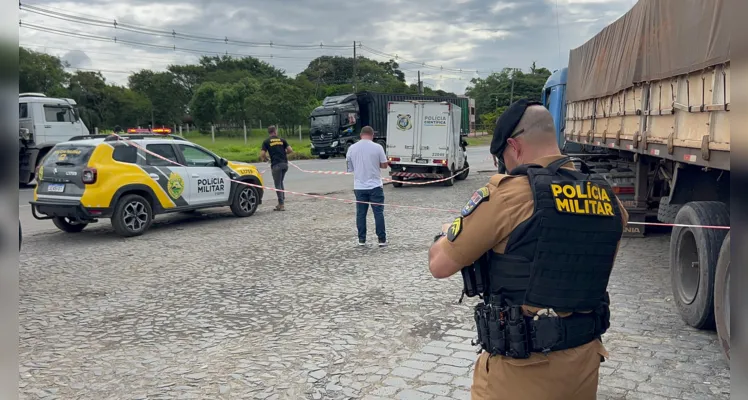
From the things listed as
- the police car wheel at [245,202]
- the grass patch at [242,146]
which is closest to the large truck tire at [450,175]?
the grass patch at [242,146]

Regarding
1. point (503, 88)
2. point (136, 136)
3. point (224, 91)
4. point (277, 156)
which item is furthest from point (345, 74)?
point (136, 136)

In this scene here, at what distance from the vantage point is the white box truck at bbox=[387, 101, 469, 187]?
16.7 metres

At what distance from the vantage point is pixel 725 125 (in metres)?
3.88

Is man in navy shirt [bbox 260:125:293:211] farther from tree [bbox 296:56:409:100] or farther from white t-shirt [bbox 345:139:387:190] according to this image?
tree [bbox 296:56:409:100]

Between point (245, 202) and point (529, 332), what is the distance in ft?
32.7

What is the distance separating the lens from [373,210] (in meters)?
8.55

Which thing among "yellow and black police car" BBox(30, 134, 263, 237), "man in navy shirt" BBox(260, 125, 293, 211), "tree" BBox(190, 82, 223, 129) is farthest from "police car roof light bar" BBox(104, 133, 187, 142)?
"tree" BBox(190, 82, 223, 129)

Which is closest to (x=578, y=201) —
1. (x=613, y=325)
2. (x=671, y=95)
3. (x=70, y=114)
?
(x=613, y=325)

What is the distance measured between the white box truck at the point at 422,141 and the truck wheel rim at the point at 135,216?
8.42m

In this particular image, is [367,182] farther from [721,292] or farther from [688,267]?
[721,292]

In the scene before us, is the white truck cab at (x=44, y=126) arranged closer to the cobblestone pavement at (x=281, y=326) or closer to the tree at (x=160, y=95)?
the cobblestone pavement at (x=281, y=326)

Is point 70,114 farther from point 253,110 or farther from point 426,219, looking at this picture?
point 253,110

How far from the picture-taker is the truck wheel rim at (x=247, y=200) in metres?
11.4

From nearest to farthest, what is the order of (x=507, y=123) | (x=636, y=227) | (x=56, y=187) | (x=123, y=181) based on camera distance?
(x=507, y=123) → (x=636, y=227) → (x=56, y=187) → (x=123, y=181)
